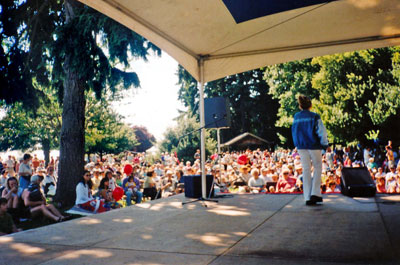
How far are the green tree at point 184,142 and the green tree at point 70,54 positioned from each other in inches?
598

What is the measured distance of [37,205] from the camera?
7.67 m

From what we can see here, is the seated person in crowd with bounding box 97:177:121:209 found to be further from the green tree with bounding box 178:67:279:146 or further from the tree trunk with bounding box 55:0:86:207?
the green tree with bounding box 178:67:279:146

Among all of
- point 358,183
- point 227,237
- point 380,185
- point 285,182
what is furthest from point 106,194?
point 380,185

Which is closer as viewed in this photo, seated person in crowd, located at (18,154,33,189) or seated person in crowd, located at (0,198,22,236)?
seated person in crowd, located at (0,198,22,236)

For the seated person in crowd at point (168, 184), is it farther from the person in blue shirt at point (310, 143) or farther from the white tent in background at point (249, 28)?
the person in blue shirt at point (310, 143)

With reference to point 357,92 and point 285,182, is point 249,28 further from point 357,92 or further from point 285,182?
point 357,92

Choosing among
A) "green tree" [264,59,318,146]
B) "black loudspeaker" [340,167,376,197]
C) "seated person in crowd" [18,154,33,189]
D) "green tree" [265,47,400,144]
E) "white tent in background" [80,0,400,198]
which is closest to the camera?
"white tent in background" [80,0,400,198]

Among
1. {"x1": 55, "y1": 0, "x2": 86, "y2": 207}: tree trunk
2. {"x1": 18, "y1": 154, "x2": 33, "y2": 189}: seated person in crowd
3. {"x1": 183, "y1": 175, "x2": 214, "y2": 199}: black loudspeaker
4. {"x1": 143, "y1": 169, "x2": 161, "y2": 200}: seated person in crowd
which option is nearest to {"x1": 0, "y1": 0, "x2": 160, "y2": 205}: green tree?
{"x1": 55, "y1": 0, "x2": 86, "y2": 207}: tree trunk

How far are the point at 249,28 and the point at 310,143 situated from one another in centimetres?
188

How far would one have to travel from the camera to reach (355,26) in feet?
16.8

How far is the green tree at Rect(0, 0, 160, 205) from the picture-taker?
973 cm

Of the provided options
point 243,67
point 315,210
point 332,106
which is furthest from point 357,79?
point 315,210

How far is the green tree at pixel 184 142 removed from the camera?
2683 centimetres

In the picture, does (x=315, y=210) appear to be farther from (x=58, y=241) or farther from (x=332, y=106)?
(x=332, y=106)
